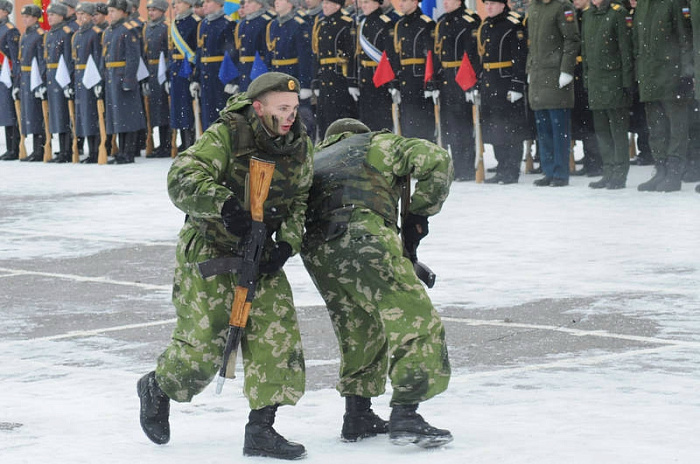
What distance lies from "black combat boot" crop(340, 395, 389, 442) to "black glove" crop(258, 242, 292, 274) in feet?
2.03

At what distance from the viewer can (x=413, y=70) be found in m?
16.5

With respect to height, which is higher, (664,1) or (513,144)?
(664,1)

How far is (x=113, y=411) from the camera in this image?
21.0 ft

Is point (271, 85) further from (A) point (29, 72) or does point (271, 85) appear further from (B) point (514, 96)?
(A) point (29, 72)

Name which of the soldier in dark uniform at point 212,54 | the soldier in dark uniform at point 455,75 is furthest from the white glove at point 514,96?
the soldier in dark uniform at point 212,54

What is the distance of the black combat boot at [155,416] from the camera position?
5.75 meters

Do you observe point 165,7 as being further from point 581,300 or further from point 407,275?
point 407,275

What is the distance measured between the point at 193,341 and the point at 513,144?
34.3 ft

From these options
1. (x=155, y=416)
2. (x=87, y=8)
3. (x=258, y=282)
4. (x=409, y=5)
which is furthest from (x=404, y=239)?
(x=87, y=8)

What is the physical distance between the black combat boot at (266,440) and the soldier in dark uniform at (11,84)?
57.6 ft

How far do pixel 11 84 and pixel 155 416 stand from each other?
17.6 meters

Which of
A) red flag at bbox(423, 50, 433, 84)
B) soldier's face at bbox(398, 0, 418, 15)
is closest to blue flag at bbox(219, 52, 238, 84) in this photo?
soldier's face at bbox(398, 0, 418, 15)

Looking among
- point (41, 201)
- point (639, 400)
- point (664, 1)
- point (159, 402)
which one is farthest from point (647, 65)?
point (159, 402)

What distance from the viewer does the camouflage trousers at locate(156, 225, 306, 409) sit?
5582 mm
